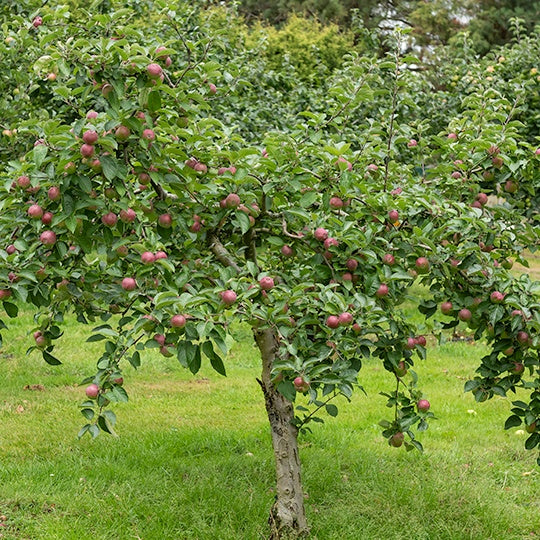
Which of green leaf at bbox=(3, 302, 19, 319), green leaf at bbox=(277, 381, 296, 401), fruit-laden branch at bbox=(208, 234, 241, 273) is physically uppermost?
fruit-laden branch at bbox=(208, 234, 241, 273)

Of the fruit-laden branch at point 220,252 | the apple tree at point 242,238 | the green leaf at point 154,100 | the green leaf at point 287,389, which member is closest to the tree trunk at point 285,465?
the apple tree at point 242,238

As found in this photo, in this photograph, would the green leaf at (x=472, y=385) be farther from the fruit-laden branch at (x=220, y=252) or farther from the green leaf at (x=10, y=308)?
the green leaf at (x=10, y=308)

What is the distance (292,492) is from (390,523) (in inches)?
23.4

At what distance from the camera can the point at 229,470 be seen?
161 inches

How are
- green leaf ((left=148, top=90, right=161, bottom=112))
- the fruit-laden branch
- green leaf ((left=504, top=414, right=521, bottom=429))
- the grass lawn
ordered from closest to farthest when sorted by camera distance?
green leaf ((left=148, top=90, right=161, bottom=112)) → the fruit-laden branch → green leaf ((left=504, top=414, right=521, bottom=429)) → the grass lawn

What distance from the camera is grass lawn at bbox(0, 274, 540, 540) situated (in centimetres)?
347

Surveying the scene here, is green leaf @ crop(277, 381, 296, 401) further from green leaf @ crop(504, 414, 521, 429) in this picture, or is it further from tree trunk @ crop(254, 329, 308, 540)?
green leaf @ crop(504, 414, 521, 429)

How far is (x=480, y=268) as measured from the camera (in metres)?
2.80

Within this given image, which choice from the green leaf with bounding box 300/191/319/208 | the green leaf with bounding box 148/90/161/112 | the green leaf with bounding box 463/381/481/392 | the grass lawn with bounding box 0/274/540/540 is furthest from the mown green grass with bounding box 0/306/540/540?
the green leaf with bounding box 148/90/161/112

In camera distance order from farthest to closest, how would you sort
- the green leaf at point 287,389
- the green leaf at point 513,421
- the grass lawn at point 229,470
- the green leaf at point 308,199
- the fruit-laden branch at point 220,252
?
the grass lawn at point 229,470 < the green leaf at point 513,421 < the fruit-laden branch at point 220,252 < the green leaf at point 308,199 < the green leaf at point 287,389

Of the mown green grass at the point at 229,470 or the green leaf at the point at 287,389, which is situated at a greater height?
the green leaf at the point at 287,389

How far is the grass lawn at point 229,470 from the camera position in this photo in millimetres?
3469

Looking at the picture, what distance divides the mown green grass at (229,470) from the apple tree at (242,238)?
0.51 meters

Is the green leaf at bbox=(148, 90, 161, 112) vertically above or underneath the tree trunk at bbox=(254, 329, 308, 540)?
Result: above
